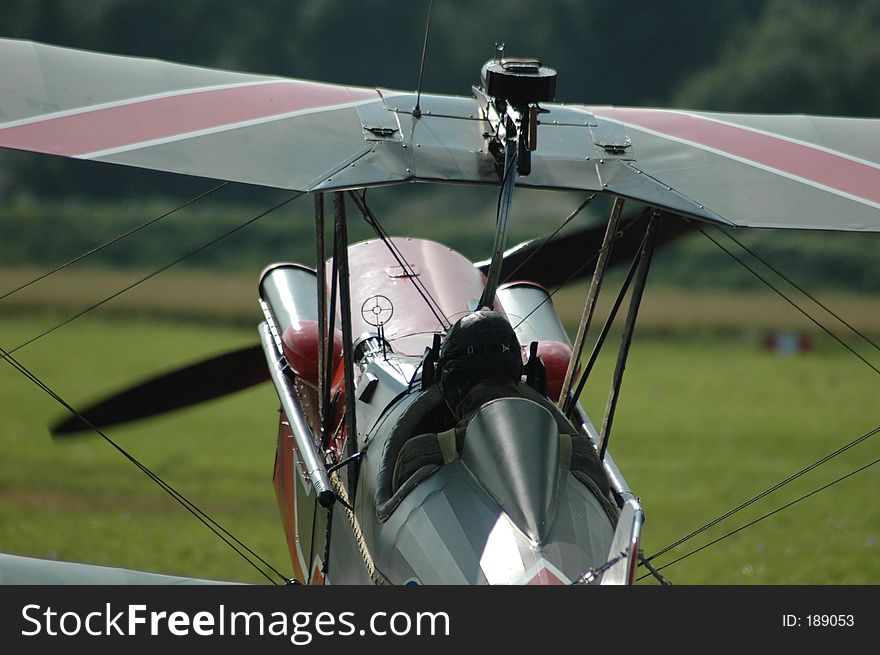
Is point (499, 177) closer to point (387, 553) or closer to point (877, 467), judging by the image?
point (387, 553)

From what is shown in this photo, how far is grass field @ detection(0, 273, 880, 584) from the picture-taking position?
1001 centimetres

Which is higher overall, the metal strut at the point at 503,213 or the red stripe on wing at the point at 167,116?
the red stripe on wing at the point at 167,116

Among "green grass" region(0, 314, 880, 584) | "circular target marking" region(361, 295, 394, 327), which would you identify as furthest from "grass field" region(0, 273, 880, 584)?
"circular target marking" region(361, 295, 394, 327)

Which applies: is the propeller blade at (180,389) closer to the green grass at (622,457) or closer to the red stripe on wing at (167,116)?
the green grass at (622,457)

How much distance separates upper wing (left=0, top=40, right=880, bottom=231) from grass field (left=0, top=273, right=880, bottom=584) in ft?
12.8

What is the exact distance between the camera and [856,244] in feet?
78.9

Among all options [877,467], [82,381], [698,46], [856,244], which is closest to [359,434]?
[877,467]

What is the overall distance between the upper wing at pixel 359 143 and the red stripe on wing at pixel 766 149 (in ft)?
0.04

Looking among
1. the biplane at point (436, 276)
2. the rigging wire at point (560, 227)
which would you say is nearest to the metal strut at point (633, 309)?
the biplane at point (436, 276)

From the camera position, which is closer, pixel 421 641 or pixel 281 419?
pixel 421 641

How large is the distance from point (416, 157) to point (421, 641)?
6.69 ft

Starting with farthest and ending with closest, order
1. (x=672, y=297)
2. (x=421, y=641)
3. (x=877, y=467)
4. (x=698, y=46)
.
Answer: (x=698, y=46) → (x=672, y=297) → (x=877, y=467) → (x=421, y=641)

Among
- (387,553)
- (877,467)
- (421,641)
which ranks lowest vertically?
(421,641)

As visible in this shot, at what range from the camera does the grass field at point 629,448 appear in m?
10.0
